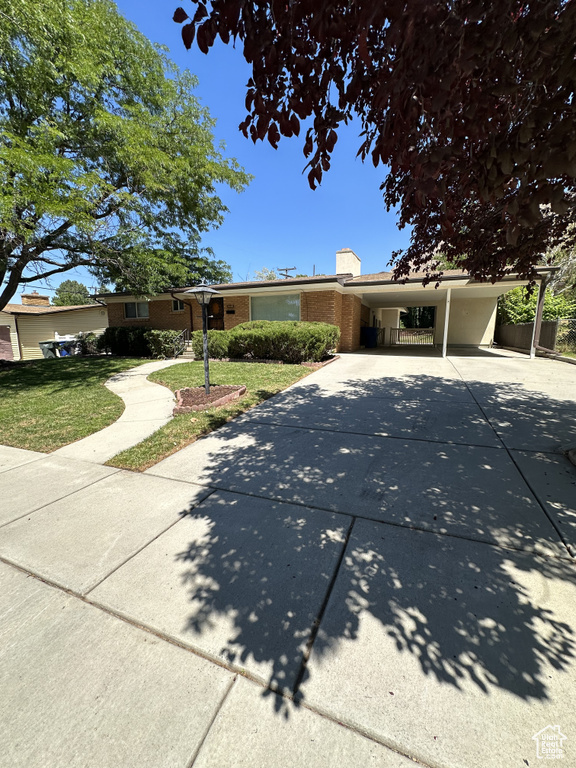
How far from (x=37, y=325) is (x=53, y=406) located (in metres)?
21.5

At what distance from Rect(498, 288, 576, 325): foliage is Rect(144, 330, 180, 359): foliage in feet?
50.0

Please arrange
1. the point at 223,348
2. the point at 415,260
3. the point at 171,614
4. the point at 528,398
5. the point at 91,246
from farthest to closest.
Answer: the point at 223,348, the point at 91,246, the point at 528,398, the point at 415,260, the point at 171,614

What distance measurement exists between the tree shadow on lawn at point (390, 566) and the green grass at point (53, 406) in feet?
8.01

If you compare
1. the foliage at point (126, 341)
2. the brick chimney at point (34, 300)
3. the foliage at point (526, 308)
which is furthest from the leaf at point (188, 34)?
the brick chimney at point (34, 300)

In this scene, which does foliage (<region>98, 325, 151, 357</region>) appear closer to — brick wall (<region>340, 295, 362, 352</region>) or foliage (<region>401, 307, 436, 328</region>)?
brick wall (<region>340, 295, 362, 352</region>)

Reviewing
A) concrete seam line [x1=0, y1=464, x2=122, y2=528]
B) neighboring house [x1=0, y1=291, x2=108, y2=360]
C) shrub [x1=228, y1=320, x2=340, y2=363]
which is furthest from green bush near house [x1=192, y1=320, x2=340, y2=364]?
neighboring house [x1=0, y1=291, x2=108, y2=360]

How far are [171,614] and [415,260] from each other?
420 centimetres

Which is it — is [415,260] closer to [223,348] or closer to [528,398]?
[528,398]

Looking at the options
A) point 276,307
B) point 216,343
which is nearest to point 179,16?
point 216,343

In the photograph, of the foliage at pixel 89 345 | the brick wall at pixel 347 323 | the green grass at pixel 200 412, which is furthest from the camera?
the foliage at pixel 89 345

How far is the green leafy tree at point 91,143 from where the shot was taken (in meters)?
A: 7.09

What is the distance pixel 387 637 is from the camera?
1.59 m

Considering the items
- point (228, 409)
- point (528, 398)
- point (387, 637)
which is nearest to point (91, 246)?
point (228, 409)

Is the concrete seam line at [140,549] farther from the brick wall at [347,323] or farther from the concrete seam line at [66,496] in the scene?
the brick wall at [347,323]
